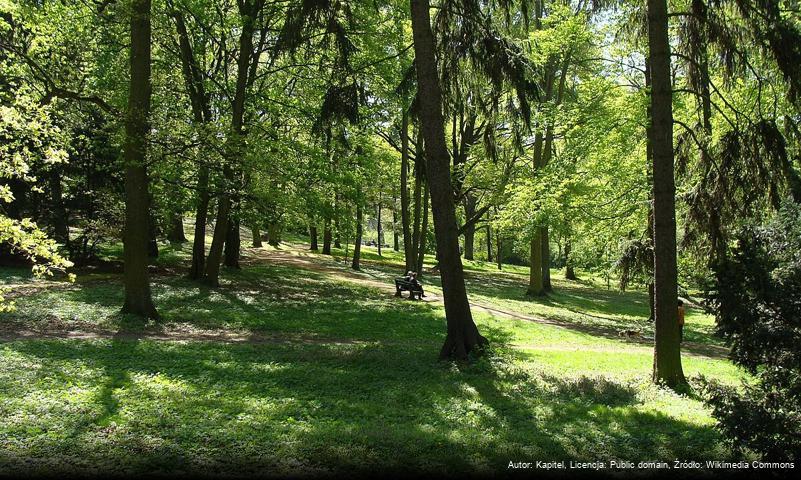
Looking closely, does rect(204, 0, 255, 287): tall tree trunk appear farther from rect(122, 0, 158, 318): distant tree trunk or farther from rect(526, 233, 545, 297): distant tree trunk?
rect(526, 233, 545, 297): distant tree trunk

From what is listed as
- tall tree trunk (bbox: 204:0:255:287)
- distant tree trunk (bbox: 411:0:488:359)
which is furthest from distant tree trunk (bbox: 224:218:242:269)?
distant tree trunk (bbox: 411:0:488:359)

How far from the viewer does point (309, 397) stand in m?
7.68

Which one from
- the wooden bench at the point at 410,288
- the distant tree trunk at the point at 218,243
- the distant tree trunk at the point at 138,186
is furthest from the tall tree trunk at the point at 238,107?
the wooden bench at the point at 410,288

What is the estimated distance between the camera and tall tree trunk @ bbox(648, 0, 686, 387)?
8938mm

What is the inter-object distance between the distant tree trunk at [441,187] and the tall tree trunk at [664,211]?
10.6ft

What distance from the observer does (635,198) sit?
1845 cm

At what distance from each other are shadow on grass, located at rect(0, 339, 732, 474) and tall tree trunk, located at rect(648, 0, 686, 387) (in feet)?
3.45

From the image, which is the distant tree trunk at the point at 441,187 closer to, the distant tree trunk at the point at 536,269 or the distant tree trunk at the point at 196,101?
the distant tree trunk at the point at 196,101

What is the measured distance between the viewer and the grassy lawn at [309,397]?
Result: 17.9ft

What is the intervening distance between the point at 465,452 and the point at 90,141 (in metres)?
16.9

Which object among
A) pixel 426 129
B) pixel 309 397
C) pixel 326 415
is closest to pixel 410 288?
pixel 426 129

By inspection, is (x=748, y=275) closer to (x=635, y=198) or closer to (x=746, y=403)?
(x=746, y=403)

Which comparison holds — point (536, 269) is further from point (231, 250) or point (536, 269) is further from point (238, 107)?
point (238, 107)

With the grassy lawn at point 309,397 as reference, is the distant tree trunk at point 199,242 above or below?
above
